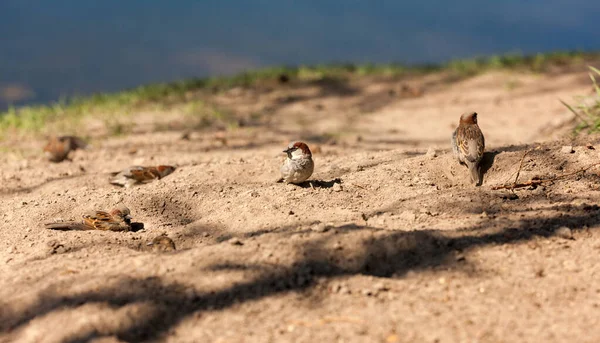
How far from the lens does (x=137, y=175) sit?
5.22 metres

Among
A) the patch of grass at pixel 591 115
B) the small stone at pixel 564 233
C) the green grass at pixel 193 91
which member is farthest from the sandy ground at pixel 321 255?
the green grass at pixel 193 91

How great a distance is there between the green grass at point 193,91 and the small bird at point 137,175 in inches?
121

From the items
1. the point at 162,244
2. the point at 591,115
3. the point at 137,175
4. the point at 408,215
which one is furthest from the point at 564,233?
the point at 137,175

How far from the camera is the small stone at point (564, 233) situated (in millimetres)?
3527

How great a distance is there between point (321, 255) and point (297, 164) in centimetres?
116

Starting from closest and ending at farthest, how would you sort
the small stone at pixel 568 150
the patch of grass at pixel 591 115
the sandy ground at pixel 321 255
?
the sandy ground at pixel 321 255 → the small stone at pixel 568 150 → the patch of grass at pixel 591 115

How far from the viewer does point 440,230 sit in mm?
3529

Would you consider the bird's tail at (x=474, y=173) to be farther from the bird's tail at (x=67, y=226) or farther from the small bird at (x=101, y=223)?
the bird's tail at (x=67, y=226)

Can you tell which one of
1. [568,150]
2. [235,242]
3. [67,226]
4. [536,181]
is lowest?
[67,226]

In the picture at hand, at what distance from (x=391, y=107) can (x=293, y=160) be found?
5448 mm

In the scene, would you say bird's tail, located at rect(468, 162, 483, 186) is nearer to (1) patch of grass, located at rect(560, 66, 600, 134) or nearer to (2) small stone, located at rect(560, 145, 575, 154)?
(2) small stone, located at rect(560, 145, 575, 154)

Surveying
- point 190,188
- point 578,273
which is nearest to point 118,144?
point 190,188

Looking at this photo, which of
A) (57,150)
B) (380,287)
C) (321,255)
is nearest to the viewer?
(380,287)

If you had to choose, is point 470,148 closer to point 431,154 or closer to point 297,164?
point 431,154
